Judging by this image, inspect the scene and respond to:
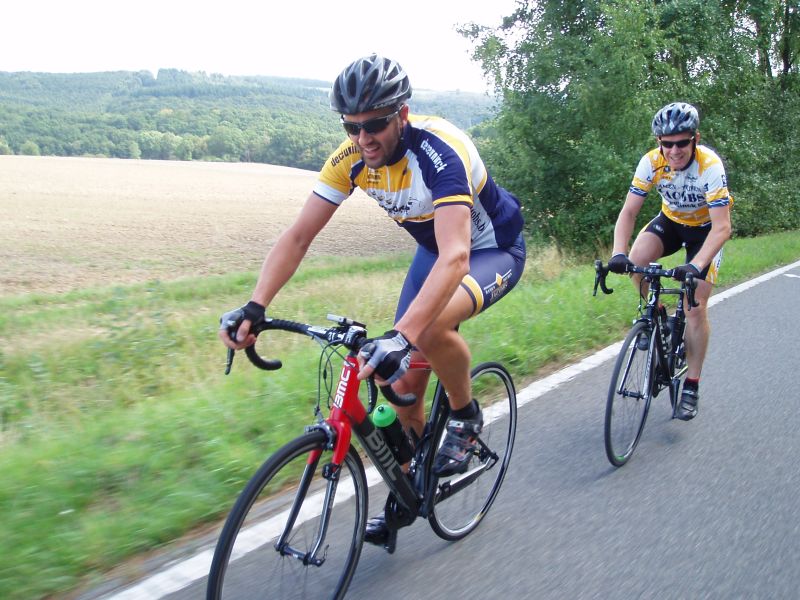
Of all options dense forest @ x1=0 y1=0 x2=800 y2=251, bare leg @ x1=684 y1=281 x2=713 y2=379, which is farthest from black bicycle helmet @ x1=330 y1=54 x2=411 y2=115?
dense forest @ x1=0 y1=0 x2=800 y2=251

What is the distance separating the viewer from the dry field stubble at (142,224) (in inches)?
752

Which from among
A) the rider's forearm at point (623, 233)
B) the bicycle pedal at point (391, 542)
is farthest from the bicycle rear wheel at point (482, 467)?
the rider's forearm at point (623, 233)

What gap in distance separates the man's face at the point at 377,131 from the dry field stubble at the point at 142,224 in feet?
48.0

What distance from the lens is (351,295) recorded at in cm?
1209

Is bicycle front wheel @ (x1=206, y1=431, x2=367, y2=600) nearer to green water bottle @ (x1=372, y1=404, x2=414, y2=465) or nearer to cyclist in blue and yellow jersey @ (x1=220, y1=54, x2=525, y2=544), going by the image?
green water bottle @ (x1=372, y1=404, x2=414, y2=465)

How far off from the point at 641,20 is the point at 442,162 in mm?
16167

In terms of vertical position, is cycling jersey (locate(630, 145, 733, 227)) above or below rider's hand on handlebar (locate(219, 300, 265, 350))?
above

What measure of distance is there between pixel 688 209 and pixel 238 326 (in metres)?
3.55

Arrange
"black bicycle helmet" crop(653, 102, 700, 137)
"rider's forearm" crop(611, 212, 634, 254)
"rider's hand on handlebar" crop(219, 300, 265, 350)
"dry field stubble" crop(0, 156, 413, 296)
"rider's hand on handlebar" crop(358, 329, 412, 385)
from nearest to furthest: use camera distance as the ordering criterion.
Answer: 1. "rider's hand on handlebar" crop(358, 329, 412, 385)
2. "rider's hand on handlebar" crop(219, 300, 265, 350)
3. "black bicycle helmet" crop(653, 102, 700, 137)
4. "rider's forearm" crop(611, 212, 634, 254)
5. "dry field stubble" crop(0, 156, 413, 296)

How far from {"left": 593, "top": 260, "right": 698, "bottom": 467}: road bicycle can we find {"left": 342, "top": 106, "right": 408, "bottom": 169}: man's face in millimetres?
1732

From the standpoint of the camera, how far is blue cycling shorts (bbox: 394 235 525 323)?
3027 mm

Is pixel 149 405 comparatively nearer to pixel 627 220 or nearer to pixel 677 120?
pixel 627 220

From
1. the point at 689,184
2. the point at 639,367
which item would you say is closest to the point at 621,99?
the point at 689,184

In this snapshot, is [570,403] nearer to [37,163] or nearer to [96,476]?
[96,476]
